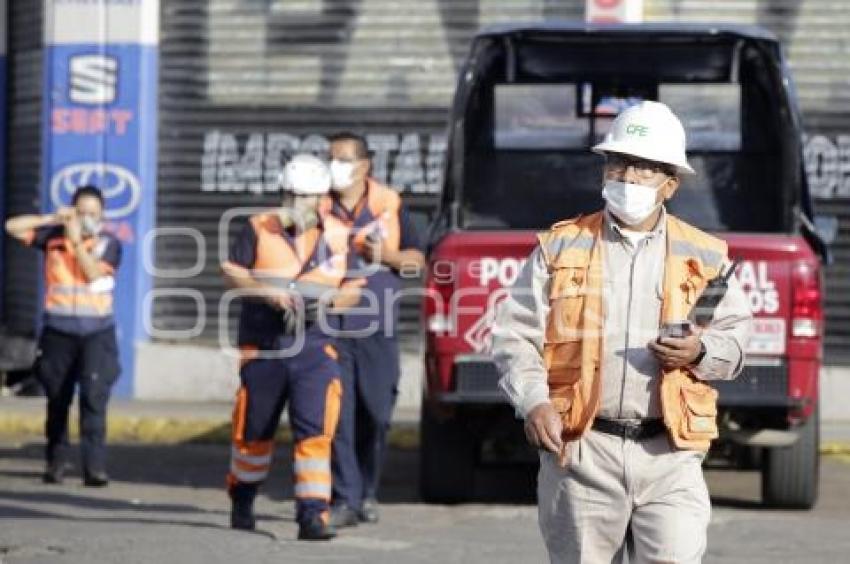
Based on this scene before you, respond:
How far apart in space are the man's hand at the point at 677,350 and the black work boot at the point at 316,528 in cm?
455

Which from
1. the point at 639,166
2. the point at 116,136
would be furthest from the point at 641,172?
the point at 116,136

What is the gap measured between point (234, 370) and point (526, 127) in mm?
4767

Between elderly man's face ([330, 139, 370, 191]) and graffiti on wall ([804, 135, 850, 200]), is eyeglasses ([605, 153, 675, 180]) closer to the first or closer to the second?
elderly man's face ([330, 139, 370, 191])

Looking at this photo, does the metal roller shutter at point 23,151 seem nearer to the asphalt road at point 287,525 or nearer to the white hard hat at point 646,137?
the asphalt road at point 287,525

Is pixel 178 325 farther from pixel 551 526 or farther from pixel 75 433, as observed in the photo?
pixel 551 526

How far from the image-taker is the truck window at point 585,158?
1303 centimetres

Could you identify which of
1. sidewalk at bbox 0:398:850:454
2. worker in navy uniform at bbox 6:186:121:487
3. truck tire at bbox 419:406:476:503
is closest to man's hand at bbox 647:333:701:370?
truck tire at bbox 419:406:476:503

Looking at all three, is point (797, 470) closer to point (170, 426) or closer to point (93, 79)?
point (170, 426)

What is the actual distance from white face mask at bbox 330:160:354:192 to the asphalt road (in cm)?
169

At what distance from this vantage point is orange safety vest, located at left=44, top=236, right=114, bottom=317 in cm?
1352

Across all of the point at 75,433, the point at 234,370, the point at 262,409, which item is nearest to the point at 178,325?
the point at 234,370

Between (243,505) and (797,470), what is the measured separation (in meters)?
2.97

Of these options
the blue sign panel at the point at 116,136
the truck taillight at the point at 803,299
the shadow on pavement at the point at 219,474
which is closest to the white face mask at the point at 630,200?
the truck taillight at the point at 803,299

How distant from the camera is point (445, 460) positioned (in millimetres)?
12281
